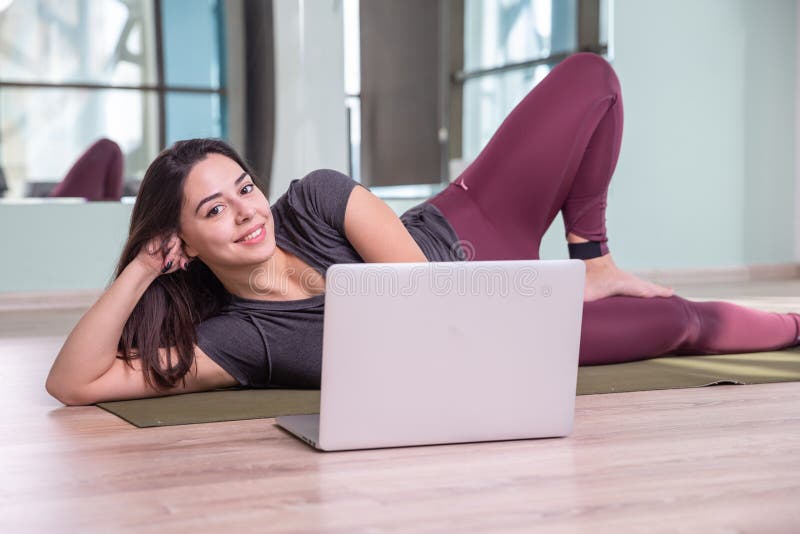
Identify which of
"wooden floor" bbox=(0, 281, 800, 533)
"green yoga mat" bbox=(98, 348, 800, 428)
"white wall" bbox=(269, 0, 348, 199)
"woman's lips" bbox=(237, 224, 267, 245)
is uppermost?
"white wall" bbox=(269, 0, 348, 199)

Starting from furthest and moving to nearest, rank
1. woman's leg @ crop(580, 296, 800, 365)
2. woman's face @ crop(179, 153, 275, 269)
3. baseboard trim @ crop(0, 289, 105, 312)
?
1. baseboard trim @ crop(0, 289, 105, 312)
2. woman's leg @ crop(580, 296, 800, 365)
3. woman's face @ crop(179, 153, 275, 269)

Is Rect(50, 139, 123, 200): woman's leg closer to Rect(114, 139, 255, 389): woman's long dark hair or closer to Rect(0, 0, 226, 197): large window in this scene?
Rect(0, 0, 226, 197): large window

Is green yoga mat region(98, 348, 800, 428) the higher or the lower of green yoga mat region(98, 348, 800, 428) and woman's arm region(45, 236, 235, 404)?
the lower

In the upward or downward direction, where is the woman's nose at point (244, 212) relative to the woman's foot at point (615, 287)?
upward

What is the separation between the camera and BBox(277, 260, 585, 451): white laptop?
139 cm

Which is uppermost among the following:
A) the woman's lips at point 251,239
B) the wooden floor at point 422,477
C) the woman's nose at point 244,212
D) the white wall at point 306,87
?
the white wall at point 306,87

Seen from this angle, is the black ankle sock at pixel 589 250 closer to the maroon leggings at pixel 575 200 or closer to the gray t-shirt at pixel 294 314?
the maroon leggings at pixel 575 200

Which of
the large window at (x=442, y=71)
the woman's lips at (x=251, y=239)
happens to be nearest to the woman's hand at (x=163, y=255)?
the woman's lips at (x=251, y=239)

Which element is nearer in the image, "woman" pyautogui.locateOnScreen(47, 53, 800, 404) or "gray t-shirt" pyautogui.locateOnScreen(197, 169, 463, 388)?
"woman" pyautogui.locateOnScreen(47, 53, 800, 404)

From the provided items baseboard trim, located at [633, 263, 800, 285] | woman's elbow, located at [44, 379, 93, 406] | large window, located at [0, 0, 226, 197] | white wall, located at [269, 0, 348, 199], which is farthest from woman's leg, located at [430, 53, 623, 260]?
baseboard trim, located at [633, 263, 800, 285]

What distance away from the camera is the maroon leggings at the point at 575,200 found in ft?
7.70

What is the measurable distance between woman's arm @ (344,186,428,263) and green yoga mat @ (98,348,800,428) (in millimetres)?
311

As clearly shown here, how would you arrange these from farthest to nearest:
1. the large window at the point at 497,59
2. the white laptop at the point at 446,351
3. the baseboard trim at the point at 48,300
Result: the large window at the point at 497,59, the baseboard trim at the point at 48,300, the white laptop at the point at 446,351

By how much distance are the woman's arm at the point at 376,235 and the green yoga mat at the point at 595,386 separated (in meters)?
0.31
